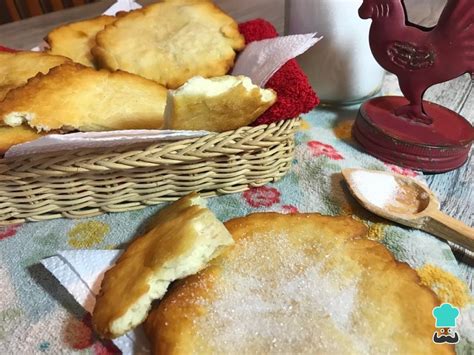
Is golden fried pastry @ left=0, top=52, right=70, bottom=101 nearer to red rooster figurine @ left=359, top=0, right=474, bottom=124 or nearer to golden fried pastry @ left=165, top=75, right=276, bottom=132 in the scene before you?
golden fried pastry @ left=165, top=75, right=276, bottom=132

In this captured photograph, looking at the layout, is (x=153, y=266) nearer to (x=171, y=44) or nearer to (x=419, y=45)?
(x=171, y=44)

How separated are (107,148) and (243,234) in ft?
0.79

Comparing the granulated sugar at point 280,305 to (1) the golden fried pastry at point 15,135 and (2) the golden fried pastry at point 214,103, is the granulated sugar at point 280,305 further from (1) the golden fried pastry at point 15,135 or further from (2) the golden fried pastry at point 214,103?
(1) the golden fried pastry at point 15,135

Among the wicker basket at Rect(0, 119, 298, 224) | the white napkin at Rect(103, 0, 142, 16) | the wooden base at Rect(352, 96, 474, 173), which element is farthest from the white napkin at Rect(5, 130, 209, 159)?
the white napkin at Rect(103, 0, 142, 16)

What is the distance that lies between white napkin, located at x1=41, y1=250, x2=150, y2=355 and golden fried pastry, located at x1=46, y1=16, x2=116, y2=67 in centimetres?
43

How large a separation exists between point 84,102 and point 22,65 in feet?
0.59

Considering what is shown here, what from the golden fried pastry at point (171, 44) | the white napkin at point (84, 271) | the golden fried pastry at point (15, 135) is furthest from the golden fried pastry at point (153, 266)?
the golden fried pastry at point (171, 44)

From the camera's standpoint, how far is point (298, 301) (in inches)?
23.8

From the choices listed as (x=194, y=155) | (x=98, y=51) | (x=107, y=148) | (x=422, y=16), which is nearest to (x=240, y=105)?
(x=194, y=155)

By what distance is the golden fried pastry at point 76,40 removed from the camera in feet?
3.17

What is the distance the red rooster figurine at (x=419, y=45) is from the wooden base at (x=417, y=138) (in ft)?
0.11

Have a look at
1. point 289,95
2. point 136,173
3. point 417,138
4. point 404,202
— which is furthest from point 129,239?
point 417,138

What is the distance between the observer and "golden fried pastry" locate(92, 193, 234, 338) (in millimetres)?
577

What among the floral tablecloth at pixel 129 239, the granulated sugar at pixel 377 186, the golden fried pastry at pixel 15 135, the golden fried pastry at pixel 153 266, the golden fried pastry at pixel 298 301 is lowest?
the floral tablecloth at pixel 129 239
